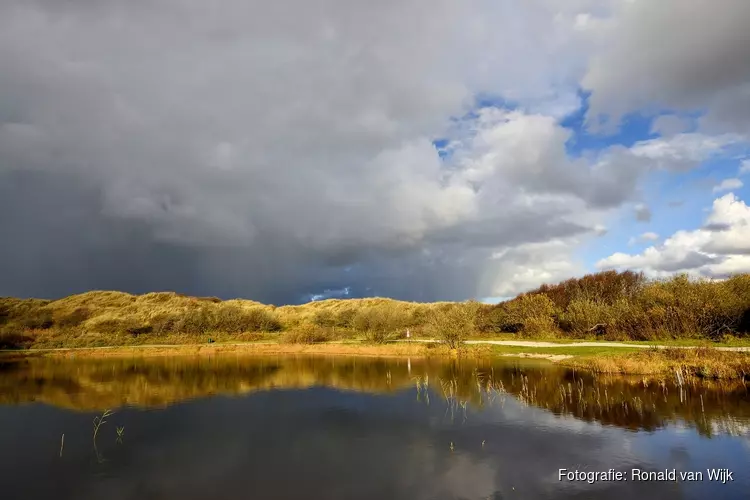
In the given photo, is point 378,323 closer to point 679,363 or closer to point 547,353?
point 547,353

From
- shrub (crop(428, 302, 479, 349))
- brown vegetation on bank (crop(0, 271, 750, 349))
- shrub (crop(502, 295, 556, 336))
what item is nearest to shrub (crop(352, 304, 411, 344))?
brown vegetation on bank (crop(0, 271, 750, 349))

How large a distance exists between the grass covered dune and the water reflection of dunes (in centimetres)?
579

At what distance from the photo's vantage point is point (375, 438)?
A: 1955 cm

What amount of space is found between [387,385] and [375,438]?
13.8 meters

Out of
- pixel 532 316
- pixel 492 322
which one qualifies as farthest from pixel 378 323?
pixel 492 322

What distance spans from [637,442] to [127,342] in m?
75.0

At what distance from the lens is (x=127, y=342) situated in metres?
70.8

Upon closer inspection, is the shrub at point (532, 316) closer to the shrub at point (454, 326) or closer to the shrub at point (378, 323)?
the shrub at point (454, 326)

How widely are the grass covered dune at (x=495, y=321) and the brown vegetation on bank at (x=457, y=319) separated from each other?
0.46 feet

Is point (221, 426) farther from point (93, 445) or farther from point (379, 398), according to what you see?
point (379, 398)

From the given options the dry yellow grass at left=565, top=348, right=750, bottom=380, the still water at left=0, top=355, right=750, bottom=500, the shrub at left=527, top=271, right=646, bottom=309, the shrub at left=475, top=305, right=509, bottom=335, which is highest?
the shrub at left=527, top=271, right=646, bottom=309

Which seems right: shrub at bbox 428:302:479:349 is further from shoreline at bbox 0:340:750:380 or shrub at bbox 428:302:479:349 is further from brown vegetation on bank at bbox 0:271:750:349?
shoreline at bbox 0:340:750:380

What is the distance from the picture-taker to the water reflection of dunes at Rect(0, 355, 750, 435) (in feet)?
73.5

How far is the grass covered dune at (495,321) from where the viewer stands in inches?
1750
